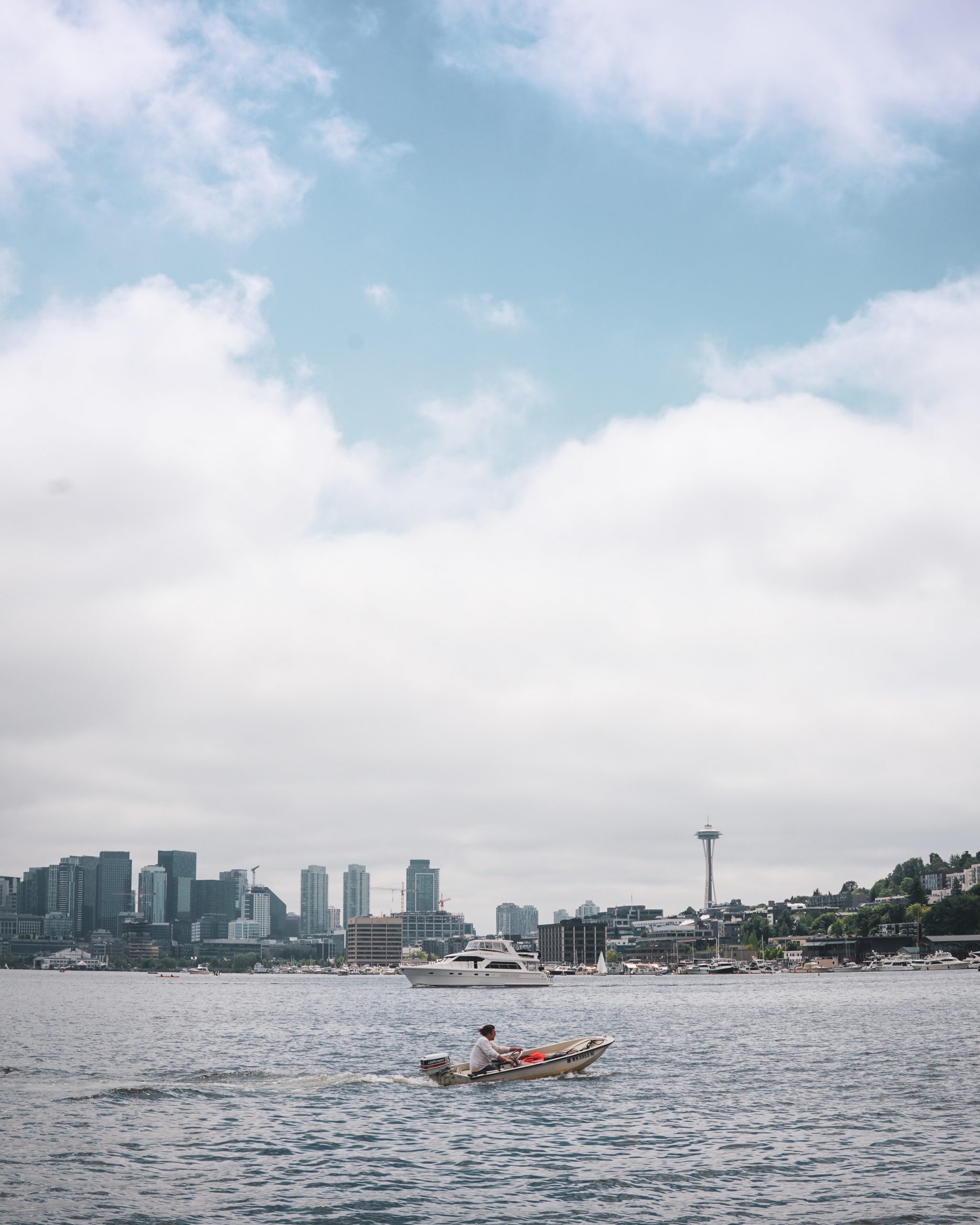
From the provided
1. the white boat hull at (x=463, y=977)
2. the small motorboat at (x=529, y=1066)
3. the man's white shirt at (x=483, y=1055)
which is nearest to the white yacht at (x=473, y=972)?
the white boat hull at (x=463, y=977)

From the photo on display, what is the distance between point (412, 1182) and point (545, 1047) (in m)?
24.6

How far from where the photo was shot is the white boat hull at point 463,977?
191 m

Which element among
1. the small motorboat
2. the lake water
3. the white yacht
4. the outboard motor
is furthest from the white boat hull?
the outboard motor

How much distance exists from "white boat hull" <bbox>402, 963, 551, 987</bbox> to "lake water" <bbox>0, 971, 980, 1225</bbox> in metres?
102

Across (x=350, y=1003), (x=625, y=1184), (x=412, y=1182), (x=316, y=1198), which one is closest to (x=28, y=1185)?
(x=316, y=1198)

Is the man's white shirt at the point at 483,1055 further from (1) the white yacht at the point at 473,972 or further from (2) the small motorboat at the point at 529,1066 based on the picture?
(1) the white yacht at the point at 473,972

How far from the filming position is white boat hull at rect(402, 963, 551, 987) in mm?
190875

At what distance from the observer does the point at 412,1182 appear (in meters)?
37.3

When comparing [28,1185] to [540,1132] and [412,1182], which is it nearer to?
[412,1182]

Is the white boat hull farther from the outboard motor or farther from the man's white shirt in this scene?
the man's white shirt

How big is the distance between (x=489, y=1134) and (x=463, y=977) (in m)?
152

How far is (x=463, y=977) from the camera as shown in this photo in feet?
631

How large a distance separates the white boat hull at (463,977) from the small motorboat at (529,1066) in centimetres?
13285

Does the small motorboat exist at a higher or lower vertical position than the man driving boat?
lower
